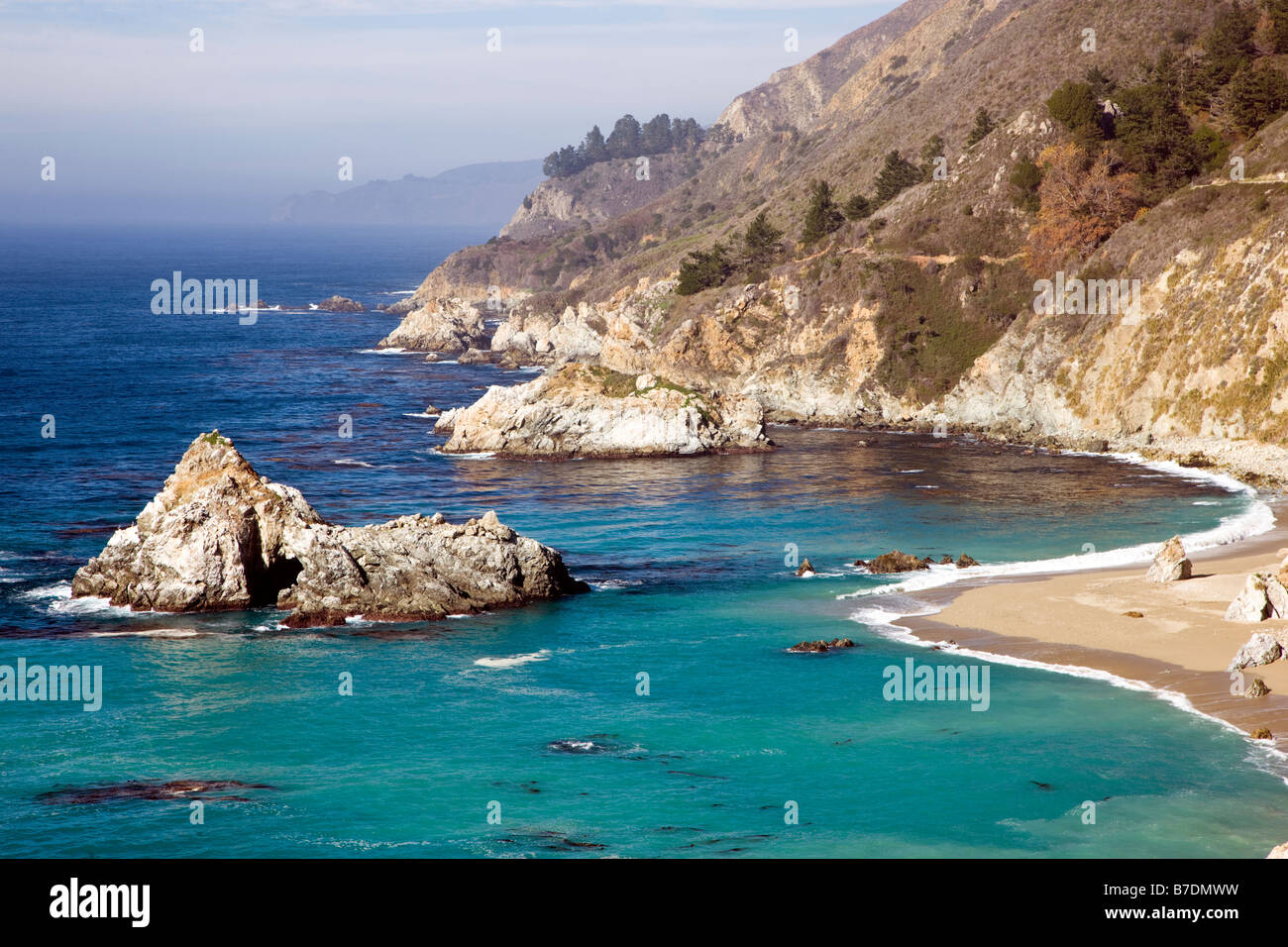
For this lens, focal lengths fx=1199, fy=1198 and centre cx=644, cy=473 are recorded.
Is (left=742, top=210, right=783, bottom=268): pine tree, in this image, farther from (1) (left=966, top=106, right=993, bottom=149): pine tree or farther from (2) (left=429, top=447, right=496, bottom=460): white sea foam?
(2) (left=429, top=447, right=496, bottom=460): white sea foam

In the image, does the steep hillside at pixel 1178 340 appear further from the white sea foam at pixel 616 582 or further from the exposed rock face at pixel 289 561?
the exposed rock face at pixel 289 561

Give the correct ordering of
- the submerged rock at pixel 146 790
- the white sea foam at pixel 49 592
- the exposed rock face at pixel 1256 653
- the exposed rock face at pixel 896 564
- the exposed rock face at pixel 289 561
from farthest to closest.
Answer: the exposed rock face at pixel 896 564 < the white sea foam at pixel 49 592 < the exposed rock face at pixel 289 561 < the exposed rock face at pixel 1256 653 < the submerged rock at pixel 146 790

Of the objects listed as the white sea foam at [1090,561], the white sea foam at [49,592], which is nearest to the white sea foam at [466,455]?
the white sea foam at [49,592]

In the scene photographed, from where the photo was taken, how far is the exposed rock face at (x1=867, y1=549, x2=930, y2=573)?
59.9 metres

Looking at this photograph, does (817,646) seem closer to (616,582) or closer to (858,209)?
(616,582)

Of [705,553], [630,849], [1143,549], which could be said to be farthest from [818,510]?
[630,849]

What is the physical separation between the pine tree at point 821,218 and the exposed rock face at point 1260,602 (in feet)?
311

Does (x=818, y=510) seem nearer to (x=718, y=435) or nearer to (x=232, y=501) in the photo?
(x=718, y=435)

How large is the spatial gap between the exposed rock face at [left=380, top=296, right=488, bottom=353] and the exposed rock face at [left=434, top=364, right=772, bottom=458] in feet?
229

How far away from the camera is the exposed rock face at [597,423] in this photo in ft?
322

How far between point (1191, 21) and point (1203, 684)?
349 ft

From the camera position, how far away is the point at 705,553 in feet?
217
